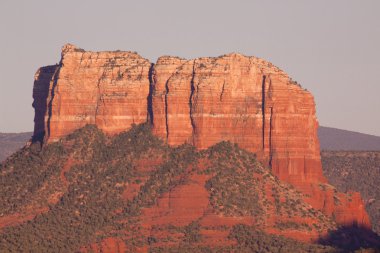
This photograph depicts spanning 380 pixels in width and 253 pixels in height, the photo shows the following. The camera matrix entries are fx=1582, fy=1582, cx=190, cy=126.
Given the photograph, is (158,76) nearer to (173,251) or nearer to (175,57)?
(175,57)

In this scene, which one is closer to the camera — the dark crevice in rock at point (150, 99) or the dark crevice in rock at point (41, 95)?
the dark crevice in rock at point (150, 99)

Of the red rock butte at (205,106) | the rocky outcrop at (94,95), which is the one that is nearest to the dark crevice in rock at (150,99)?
the red rock butte at (205,106)

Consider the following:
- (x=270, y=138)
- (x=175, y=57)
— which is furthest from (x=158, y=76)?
(x=270, y=138)

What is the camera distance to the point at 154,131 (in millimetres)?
142250

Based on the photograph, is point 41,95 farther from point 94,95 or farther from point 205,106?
point 205,106

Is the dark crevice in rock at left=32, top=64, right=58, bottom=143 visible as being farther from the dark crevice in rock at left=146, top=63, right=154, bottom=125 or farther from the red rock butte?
the dark crevice in rock at left=146, top=63, right=154, bottom=125

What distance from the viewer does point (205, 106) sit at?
140 meters

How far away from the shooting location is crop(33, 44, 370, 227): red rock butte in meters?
140

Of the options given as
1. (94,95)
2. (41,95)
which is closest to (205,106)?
(94,95)

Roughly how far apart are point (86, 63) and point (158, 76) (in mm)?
7219

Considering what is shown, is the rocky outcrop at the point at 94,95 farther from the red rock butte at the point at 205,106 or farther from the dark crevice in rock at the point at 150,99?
the dark crevice in rock at the point at 150,99

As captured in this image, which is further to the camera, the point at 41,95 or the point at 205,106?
the point at 41,95

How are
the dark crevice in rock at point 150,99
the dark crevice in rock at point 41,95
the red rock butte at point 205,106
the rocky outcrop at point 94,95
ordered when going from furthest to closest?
the dark crevice in rock at point 41,95, the rocky outcrop at point 94,95, the dark crevice in rock at point 150,99, the red rock butte at point 205,106

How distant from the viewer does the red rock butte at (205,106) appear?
140 meters
